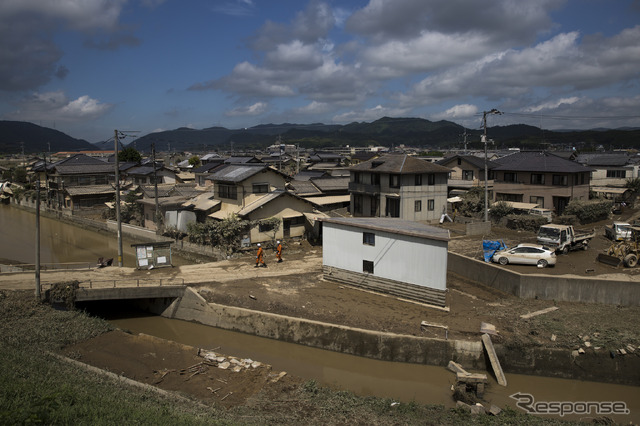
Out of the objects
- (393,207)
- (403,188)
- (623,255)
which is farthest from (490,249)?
(393,207)

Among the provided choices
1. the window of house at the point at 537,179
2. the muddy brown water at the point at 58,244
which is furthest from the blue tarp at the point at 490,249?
the muddy brown water at the point at 58,244

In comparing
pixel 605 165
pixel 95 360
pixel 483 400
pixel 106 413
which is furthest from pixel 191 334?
pixel 605 165

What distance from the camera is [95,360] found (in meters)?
14.3

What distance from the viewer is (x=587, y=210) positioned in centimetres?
3172

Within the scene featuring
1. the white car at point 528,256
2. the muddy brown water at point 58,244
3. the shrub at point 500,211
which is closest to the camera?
the white car at point 528,256

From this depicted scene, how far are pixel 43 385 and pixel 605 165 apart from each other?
56654 mm

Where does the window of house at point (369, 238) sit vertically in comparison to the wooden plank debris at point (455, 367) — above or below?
above

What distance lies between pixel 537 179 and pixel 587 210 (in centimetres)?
511

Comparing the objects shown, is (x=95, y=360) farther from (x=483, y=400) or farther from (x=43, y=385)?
(x=483, y=400)

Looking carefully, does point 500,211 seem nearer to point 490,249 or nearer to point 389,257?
point 490,249

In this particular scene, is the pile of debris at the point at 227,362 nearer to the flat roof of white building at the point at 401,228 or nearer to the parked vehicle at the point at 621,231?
the flat roof of white building at the point at 401,228

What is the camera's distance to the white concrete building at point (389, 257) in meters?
17.2

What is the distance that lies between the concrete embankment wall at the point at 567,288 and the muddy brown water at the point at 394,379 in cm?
428

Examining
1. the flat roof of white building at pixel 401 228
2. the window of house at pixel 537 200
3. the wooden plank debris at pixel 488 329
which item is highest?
the flat roof of white building at pixel 401 228
